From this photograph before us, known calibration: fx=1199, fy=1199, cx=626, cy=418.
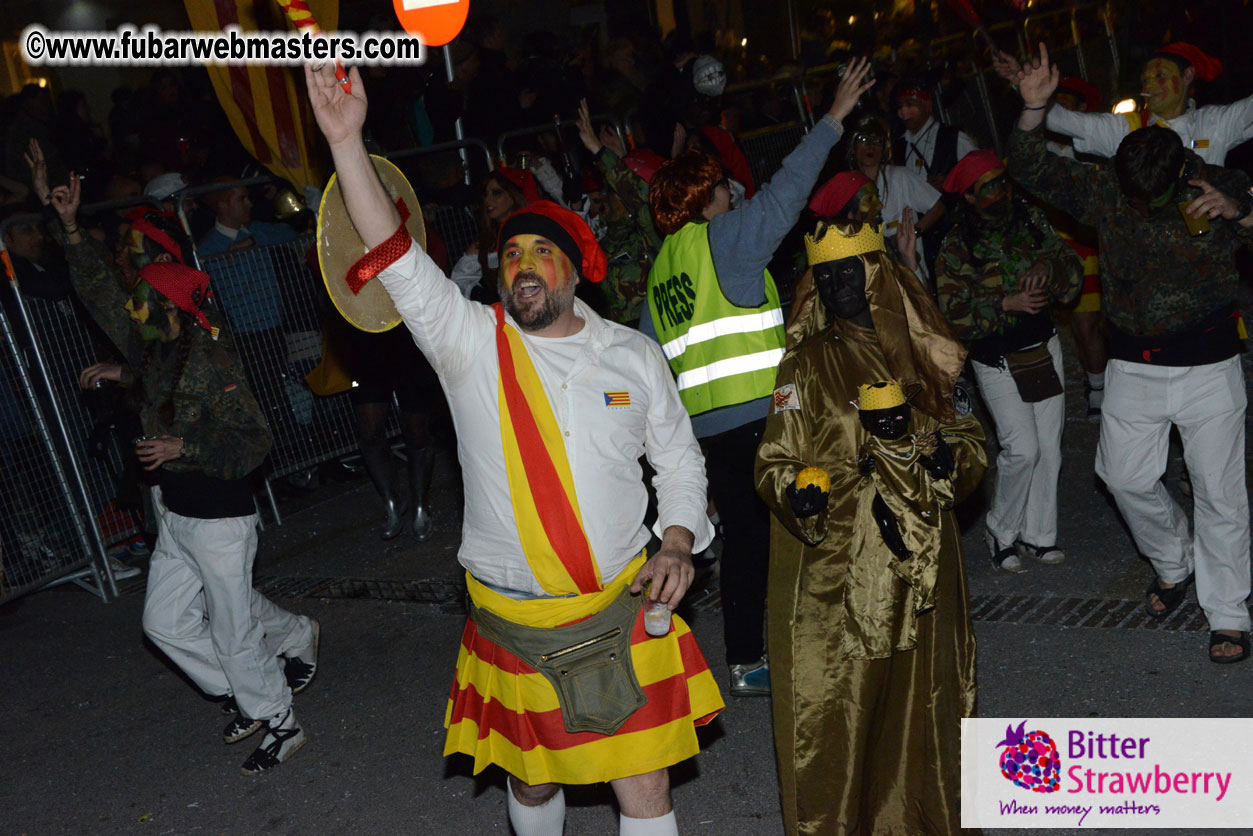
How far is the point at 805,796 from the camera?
3791 mm

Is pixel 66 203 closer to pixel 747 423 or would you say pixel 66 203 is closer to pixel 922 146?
pixel 747 423

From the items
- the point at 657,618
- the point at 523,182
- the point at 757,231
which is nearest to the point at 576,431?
the point at 657,618

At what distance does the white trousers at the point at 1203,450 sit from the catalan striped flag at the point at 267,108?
600 centimetres

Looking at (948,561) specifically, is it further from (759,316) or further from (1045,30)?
(1045,30)

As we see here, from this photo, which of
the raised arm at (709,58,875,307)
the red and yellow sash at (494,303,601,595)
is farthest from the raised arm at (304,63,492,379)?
the raised arm at (709,58,875,307)

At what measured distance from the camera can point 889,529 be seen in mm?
3689

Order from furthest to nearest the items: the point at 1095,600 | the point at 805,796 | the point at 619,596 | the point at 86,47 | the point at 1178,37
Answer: the point at 86,47
the point at 1178,37
the point at 1095,600
the point at 805,796
the point at 619,596

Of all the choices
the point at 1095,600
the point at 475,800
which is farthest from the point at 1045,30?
the point at 475,800

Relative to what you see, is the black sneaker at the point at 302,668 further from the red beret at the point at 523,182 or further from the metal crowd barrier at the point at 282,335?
the metal crowd barrier at the point at 282,335

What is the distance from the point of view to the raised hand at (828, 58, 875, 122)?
4.54 meters

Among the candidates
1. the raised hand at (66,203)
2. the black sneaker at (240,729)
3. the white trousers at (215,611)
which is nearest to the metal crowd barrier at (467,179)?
the raised hand at (66,203)

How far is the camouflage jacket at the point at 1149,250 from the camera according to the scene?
15.8ft

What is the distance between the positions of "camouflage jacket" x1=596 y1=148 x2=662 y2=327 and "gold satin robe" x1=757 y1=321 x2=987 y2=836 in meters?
3.33

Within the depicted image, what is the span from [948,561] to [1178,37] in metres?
10.8
